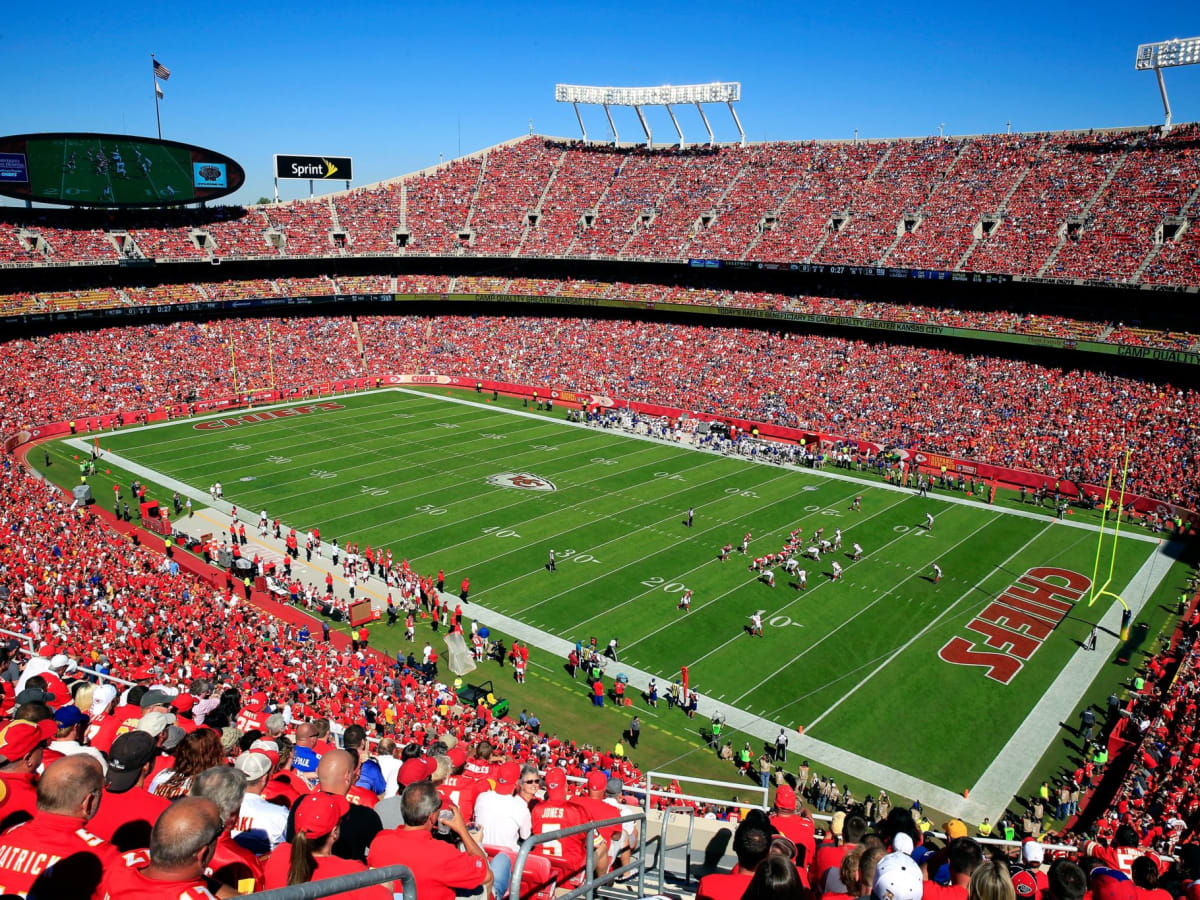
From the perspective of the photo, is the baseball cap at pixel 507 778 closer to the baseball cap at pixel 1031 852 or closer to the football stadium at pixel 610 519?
the football stadium at pixel 610 519

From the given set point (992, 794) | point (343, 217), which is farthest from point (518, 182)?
point (992, 794)

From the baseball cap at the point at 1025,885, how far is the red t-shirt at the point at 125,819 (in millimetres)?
5992

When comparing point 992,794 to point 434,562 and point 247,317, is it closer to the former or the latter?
point 434,562

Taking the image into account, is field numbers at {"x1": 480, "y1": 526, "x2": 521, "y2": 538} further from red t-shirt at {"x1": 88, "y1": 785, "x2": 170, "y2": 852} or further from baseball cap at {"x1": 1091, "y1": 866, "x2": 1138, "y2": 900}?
red t-shirt at {"x1": 88, "y1": 785, "x2": 170, "y2": 852}

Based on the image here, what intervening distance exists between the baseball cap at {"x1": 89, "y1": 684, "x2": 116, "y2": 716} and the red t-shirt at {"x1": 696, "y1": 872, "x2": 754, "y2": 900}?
5803mm

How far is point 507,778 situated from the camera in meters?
7.33

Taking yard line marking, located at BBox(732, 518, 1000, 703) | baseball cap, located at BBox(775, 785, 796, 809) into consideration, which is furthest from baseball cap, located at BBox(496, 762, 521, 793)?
yard line marking, located at BBox(732, 518, 1000, 703)

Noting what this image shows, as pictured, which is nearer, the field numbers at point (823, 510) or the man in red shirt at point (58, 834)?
the man in red shirt at point (58, 834)

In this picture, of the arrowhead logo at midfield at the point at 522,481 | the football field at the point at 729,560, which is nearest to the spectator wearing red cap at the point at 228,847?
the football field at the point at 729,560

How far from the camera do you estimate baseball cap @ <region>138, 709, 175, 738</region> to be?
651cm

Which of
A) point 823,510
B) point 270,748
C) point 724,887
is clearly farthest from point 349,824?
point 823,510

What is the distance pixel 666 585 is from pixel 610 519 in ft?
20.9

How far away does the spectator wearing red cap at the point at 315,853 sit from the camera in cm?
427

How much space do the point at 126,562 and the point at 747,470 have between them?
2649 cm
